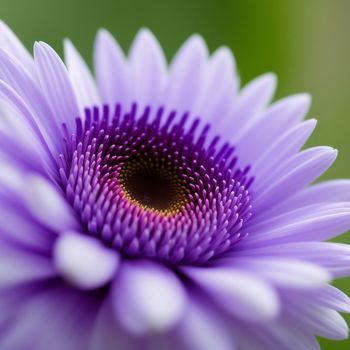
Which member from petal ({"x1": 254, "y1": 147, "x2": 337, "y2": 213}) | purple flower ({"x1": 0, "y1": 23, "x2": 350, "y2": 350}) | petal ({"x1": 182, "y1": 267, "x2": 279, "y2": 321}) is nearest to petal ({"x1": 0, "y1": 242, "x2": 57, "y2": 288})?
purple flower ({"x1": 0, "y1": 23, "x2": 350, "y2": 350})

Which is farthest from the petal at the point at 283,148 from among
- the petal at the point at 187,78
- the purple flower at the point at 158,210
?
the petal at the point at 187,78

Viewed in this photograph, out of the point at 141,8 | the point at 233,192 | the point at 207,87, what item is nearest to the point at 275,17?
the point at 141,8

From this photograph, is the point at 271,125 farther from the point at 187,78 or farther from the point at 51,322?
the point at 51,322

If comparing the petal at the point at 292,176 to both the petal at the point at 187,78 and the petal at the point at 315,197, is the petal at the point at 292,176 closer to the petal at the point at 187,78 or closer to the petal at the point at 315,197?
the petal at the point at 315,197

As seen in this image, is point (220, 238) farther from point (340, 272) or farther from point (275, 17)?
point (275, 17)

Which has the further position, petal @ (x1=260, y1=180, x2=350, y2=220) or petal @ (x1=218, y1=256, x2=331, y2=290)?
petal @ (x1=260, y1=180, x2=350, y2=220)

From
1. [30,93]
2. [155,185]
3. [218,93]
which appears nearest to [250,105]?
[218,93]

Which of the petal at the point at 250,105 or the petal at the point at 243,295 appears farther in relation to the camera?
the petal at the point at 250,105

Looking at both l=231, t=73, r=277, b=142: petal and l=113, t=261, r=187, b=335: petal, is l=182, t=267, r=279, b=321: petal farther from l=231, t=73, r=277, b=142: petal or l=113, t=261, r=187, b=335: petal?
l=231, t=73, r=277, b=142: petal
